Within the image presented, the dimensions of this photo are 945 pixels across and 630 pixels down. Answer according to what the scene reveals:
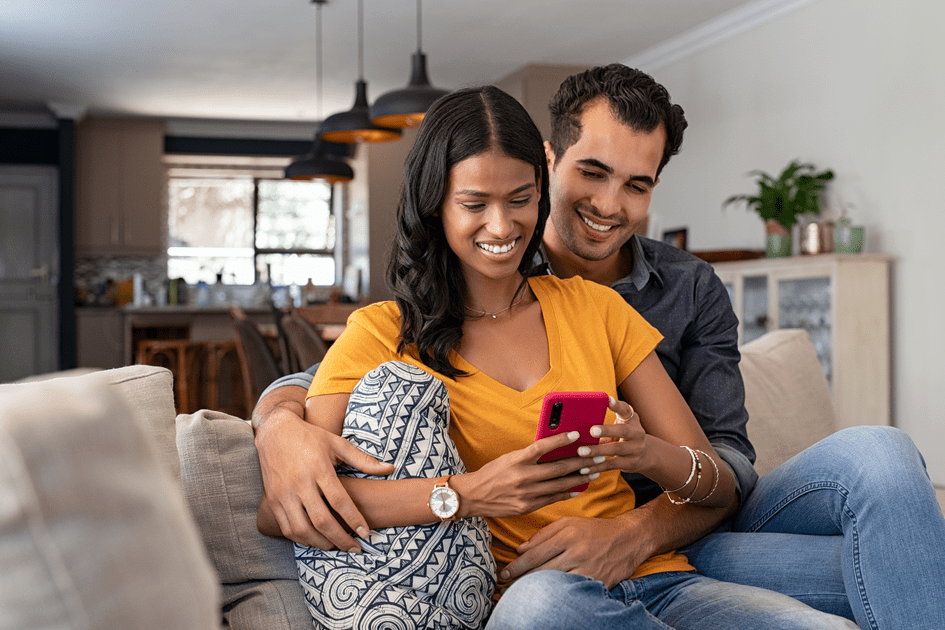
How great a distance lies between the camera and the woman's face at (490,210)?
54.7 inches

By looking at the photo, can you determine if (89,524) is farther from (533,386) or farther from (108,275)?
(108,275)

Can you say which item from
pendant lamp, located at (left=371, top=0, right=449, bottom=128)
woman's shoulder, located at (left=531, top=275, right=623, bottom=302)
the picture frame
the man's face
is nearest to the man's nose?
the man's face

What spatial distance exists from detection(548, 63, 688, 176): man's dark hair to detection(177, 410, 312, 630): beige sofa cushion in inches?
37.8

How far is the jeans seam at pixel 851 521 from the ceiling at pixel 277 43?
3427mm

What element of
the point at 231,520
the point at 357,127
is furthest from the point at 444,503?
the point at 357,127

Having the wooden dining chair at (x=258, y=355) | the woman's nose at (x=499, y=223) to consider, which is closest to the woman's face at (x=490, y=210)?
the woman's nose at (x=499, y=223)

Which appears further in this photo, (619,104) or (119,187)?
(119,187)

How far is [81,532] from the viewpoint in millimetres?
483

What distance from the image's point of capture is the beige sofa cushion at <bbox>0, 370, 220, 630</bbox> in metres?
0.48

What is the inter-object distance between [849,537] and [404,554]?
2.24ft

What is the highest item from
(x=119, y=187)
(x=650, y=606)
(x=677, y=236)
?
(x=119, y=187)

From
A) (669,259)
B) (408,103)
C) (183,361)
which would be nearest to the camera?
(669,259)

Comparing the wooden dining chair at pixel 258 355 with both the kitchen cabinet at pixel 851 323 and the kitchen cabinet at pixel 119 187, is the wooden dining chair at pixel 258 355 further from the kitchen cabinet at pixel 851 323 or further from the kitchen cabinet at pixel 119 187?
the kitchen cabinet at pixel 119 187

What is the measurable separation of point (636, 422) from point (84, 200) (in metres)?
8.27
